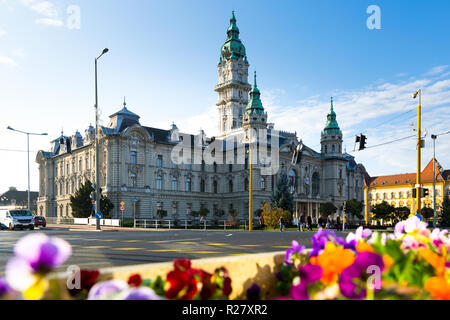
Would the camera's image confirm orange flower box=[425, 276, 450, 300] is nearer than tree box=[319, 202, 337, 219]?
Yes

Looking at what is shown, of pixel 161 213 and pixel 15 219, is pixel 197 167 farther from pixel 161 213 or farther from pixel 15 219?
pixel 15 219

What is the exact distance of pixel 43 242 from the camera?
1420 mm

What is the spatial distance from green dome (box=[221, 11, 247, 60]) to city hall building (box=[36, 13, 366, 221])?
0.22m

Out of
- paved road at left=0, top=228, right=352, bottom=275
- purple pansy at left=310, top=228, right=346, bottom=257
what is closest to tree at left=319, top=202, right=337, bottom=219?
paved road at left=0, top=228, right=352, bottom=275

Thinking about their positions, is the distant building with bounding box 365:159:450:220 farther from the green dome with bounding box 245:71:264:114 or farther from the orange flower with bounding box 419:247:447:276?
the orange flower with bounding box 419:247:447:276

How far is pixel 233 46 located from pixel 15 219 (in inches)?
2613

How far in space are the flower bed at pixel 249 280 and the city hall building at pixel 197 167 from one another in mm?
51071

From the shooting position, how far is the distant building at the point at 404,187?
94.2 meters

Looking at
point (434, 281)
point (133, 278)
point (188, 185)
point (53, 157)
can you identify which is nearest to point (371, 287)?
point (434, 281)

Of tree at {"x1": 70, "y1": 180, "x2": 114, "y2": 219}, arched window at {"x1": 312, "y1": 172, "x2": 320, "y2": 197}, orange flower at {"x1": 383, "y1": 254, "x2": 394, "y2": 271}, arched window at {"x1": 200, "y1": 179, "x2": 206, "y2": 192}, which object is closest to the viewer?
orange flower at {"x1": 383, "y1": 254, "x2": 394, "y2": 271}

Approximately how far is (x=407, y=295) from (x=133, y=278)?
115 cm

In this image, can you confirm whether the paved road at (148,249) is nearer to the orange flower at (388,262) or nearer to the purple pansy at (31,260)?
the purple pansy at (31,260)

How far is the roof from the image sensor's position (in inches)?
3730
